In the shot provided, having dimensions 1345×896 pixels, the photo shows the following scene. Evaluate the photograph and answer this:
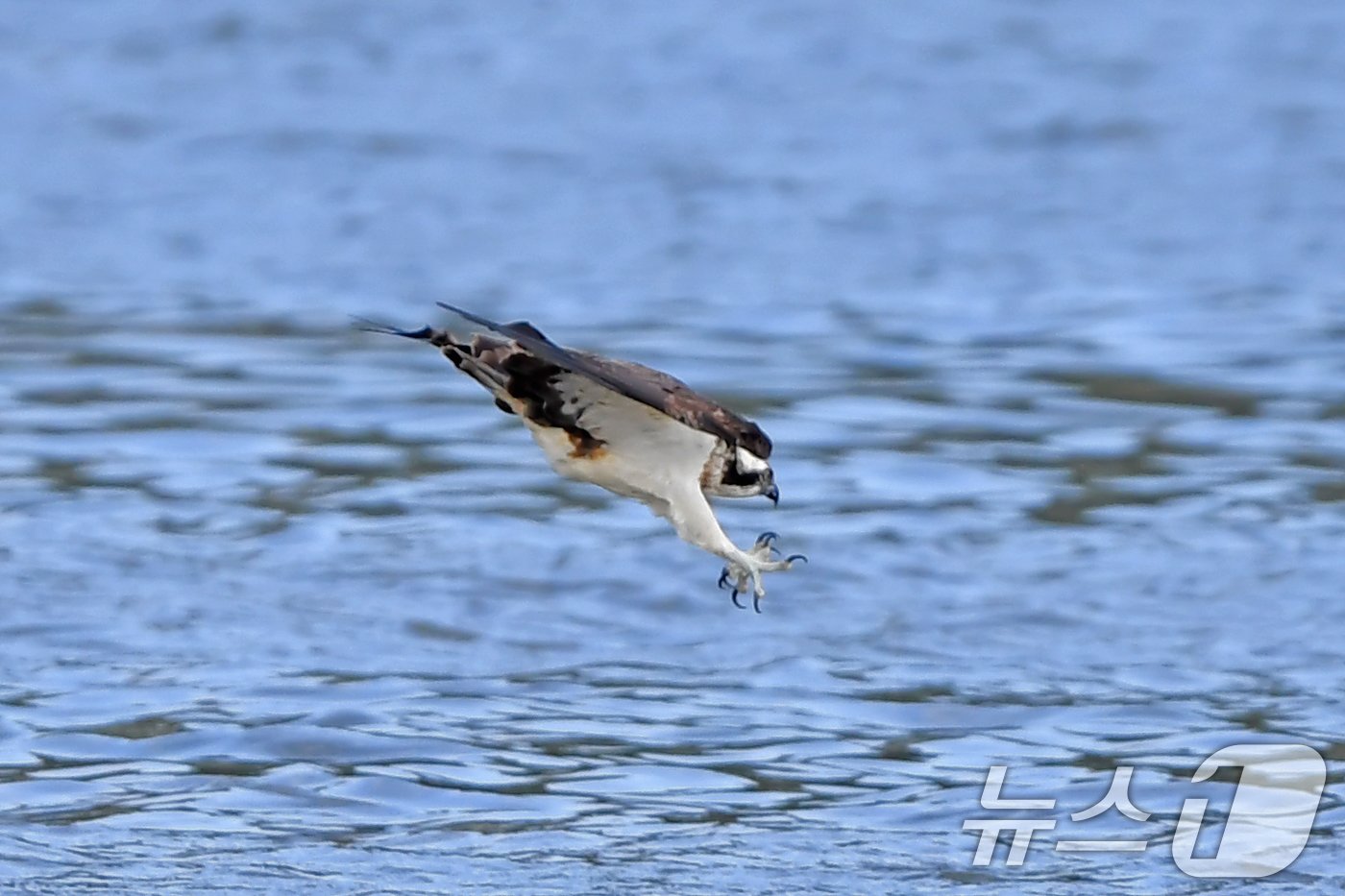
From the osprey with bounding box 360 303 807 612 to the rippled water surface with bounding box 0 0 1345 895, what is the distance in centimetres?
118

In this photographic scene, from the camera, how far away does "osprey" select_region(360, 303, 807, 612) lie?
726 centimetres

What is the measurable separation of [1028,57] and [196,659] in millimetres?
11907

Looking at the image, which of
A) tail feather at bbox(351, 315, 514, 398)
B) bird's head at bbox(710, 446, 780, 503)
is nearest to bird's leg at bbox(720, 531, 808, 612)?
bird's head at bbox(710, 446, 780, 503)

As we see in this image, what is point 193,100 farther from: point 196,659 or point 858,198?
point 196,659

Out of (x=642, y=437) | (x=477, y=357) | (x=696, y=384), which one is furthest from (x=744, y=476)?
(x=696, y=384)

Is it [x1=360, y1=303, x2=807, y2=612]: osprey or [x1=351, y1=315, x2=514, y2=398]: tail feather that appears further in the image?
[x1=360, y1=303, x2=807, y2=612]: osprey

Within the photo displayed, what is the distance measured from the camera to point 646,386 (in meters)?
7.07

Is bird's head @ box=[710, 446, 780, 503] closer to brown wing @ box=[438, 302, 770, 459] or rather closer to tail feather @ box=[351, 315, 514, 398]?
brown wing @ box=[438, 302, 770, 459]

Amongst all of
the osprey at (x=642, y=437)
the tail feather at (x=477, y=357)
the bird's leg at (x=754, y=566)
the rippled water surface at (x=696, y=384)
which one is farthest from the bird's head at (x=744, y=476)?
the rippled water surface at (x=696, y=384)

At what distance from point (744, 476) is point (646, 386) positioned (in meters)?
0.75

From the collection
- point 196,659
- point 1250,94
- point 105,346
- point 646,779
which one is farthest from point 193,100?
point 646,779

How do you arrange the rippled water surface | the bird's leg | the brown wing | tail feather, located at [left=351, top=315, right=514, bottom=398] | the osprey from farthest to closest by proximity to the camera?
1. the rippled water surface
2. the bird's leg
3. the osprey
4. tail feather, located at [left=351, top=315, right=514, bottom=398]
5. the brown wing

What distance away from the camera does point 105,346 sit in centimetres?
1547

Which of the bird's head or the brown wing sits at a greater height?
the brown wing
